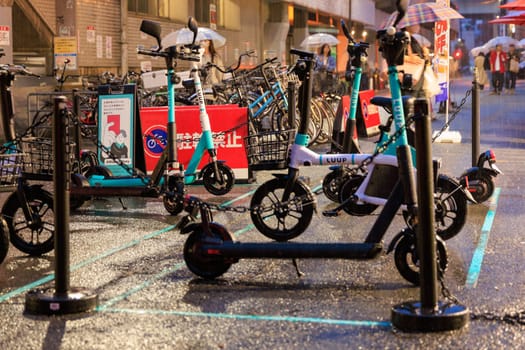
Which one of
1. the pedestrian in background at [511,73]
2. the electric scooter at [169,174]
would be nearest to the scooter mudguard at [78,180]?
the electric scooter at [169,174]

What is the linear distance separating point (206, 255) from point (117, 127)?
15.6 ft

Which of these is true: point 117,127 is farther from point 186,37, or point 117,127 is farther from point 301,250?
point 186,37

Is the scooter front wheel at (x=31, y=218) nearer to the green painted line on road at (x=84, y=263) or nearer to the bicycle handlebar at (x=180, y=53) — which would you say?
the green painted line on road at (x=84, y=263)

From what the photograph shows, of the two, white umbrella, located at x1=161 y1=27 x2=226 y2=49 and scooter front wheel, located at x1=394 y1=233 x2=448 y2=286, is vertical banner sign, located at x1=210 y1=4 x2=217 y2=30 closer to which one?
white umbrella, located at x1=161 y1=27 x2=226 y2=49

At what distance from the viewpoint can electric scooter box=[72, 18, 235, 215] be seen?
860 centimetres

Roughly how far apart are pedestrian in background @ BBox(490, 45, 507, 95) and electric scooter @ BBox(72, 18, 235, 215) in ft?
110

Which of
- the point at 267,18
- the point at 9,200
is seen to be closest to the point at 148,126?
the point at 9,200

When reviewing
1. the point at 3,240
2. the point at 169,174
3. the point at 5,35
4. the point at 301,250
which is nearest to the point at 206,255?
the point at 301,250

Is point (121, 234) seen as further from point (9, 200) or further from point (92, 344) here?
point (92, 344)

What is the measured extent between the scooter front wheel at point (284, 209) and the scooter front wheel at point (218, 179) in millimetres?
2074

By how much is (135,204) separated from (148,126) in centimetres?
155

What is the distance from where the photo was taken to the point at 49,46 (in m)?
21.1

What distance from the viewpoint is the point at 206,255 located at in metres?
6.25

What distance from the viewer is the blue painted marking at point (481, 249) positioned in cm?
643
